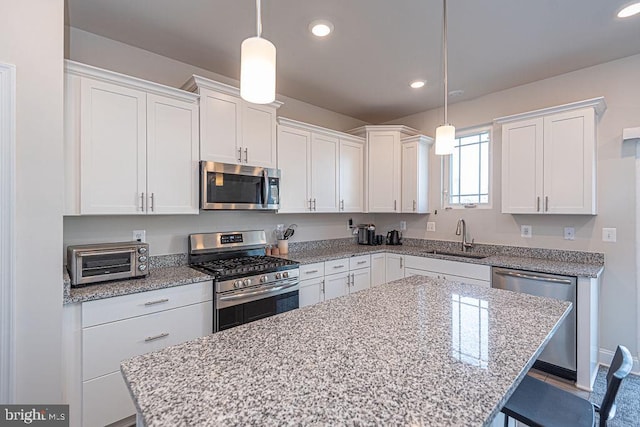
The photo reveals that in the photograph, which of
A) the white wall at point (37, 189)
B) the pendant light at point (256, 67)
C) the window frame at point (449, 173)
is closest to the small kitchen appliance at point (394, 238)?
the window frame at point (449, 173)

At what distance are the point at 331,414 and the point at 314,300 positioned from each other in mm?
2347

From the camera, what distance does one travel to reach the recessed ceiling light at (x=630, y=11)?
1.96 metres

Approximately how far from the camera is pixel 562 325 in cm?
246

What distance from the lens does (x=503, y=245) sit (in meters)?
3.30

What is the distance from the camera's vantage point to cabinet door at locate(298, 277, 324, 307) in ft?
9.51

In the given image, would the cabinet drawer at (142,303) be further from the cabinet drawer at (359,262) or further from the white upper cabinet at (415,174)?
the white upper cabinet at (415,174)

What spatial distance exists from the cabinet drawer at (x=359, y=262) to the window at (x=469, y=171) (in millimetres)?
1251

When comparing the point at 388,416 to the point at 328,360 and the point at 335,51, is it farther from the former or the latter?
the point at 335,51

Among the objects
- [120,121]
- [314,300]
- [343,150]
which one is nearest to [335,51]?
[343,150]

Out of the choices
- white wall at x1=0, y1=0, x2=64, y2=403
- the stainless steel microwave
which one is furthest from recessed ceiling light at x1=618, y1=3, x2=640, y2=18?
white wall at x1=0, y1=0, x2=64, y2=403

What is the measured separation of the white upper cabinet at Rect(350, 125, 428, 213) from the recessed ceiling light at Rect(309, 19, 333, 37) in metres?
1.73

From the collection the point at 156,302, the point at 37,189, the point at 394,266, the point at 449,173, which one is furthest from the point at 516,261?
the point at 37,189

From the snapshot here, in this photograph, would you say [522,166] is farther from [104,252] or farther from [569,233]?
[104,252]

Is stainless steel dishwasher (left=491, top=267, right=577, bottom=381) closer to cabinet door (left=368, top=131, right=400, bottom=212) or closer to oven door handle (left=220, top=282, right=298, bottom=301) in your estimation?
cabinet door (left=368, top=131, right=400, bottom=212)
